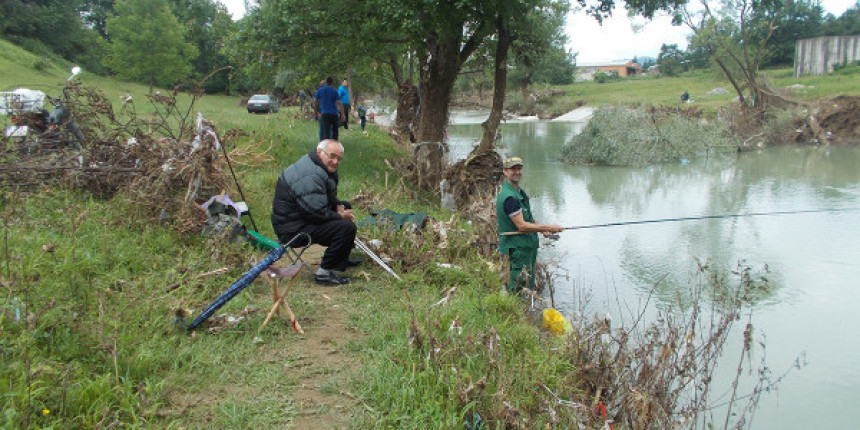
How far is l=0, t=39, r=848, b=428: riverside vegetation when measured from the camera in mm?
3506

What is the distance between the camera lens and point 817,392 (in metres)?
5.43

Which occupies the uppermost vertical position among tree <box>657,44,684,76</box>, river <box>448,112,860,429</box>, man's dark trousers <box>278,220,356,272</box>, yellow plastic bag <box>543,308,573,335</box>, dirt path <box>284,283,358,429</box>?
tree <box>657,44,684,76</box>

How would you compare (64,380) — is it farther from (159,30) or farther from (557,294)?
(159,30)

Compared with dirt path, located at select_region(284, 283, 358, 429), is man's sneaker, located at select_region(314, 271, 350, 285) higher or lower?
higher

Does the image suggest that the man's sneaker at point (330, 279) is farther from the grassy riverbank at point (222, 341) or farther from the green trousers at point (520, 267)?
the green trousers at point (520, 267)

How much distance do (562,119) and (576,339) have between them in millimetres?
40909

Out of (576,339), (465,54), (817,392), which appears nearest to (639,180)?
(465,54)

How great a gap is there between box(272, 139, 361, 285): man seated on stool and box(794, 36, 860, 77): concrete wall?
142 feet

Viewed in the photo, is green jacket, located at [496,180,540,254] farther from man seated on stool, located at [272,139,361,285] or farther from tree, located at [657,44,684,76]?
tree, located at [657,44,684,76]

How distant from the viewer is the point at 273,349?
4438 millimetres

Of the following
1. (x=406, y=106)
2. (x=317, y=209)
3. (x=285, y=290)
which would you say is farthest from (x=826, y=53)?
(x=285, y=290)

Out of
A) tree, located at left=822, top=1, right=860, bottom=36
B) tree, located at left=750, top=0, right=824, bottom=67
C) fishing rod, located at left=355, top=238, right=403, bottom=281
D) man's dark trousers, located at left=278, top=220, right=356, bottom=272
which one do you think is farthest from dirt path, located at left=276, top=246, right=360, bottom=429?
tree, located at left=822, top=1, right=860, bottom=36

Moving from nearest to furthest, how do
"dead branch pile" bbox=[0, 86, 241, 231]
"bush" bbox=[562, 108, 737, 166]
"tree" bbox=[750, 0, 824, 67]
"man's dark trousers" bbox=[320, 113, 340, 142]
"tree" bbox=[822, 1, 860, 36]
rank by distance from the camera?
"dead branch pile" bbox=[0, 86, 241, 231] < "man's dark trousers" bbox=[320, 113, 340, 142] < "bush" bbox=[562, 108, 737, 166] < "tree" bbox=[822, 1, 860, 36] < "tree" bbox=[750, 0, 824, 67]

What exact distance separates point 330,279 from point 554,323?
2.27m
